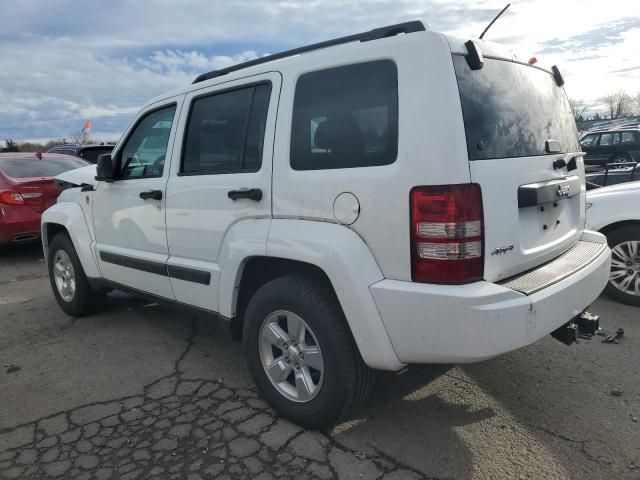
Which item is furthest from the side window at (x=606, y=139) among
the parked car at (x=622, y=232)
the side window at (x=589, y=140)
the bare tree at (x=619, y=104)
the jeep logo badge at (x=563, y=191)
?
the bare tree at (x=619, y=104)

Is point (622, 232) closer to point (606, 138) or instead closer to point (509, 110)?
point (509, 110)

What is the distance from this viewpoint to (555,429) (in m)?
2.71

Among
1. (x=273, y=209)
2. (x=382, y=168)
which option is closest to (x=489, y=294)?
(x=382, y=168)

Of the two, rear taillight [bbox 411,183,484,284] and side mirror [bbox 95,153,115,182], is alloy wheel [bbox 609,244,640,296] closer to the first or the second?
rear taillight [bbox 411,183,484,284]

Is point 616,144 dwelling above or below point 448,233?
above

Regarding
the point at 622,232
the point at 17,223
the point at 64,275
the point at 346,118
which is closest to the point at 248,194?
the point at 346,118

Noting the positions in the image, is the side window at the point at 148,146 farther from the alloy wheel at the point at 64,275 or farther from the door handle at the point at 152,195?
the alloy wheel at the point at 64,275

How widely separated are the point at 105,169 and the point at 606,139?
20.0 meters

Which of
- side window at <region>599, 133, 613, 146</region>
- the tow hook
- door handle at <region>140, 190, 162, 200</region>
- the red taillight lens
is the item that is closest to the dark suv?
side window at <region>599, 133, 613, 146</region>

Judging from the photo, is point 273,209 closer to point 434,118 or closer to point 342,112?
point 342,112

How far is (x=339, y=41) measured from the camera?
283cm

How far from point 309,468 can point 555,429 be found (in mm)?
1363

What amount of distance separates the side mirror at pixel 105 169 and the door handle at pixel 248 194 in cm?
157

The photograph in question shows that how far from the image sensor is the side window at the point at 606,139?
61.9ft
